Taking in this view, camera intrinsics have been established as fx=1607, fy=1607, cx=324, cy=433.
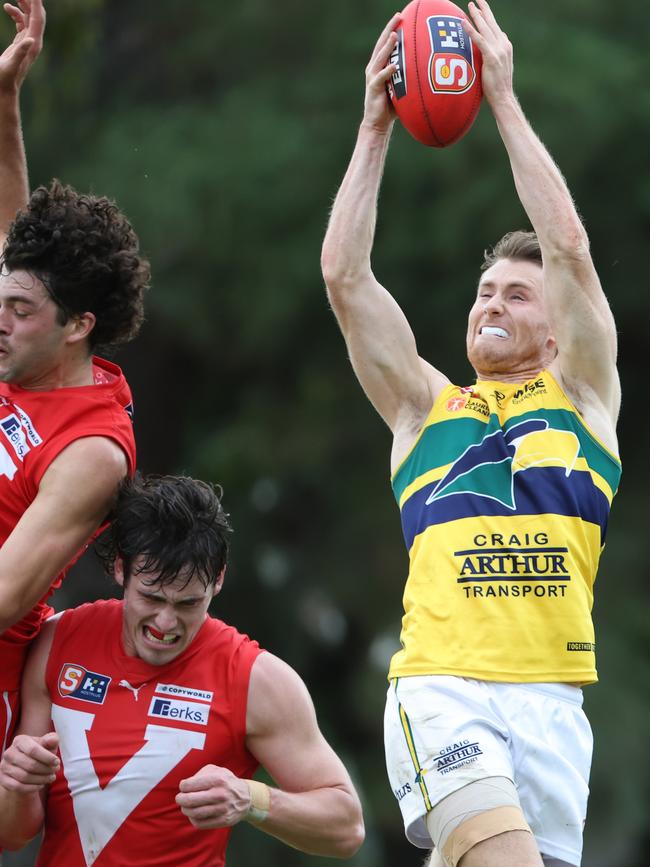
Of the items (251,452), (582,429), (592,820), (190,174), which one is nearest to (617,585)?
(592,820)

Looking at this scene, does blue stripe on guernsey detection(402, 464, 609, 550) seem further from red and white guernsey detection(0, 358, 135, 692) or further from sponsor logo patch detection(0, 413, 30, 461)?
sponsor logo patch detection(0, 413, 30, 461)

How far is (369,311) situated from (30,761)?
177 centimetres

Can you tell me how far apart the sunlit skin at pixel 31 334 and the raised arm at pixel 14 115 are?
2.59 feet

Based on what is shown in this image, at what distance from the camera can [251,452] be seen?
14375 millimetres

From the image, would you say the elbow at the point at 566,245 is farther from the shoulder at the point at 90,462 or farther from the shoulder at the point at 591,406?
the shoulder at the point at 90,462

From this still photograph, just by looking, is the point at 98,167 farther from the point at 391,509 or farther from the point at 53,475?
the point at 53,475

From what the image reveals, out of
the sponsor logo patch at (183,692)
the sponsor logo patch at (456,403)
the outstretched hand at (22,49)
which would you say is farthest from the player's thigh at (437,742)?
the outstretched hand at (22,49)

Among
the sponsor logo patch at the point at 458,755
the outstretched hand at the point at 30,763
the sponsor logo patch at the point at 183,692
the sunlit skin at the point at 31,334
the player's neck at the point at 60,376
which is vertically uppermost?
the sunlit skin at the point at 31,334

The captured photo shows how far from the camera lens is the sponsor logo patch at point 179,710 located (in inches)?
196

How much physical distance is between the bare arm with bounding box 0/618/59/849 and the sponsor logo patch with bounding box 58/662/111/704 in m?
0.07

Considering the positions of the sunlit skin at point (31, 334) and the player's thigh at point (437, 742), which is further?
the sunlit skin at point (31, 334)

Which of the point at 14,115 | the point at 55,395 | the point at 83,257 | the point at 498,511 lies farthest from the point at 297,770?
the point at 14,115

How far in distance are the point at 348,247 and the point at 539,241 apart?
0.61 m

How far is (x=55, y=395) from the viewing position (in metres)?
5.00
